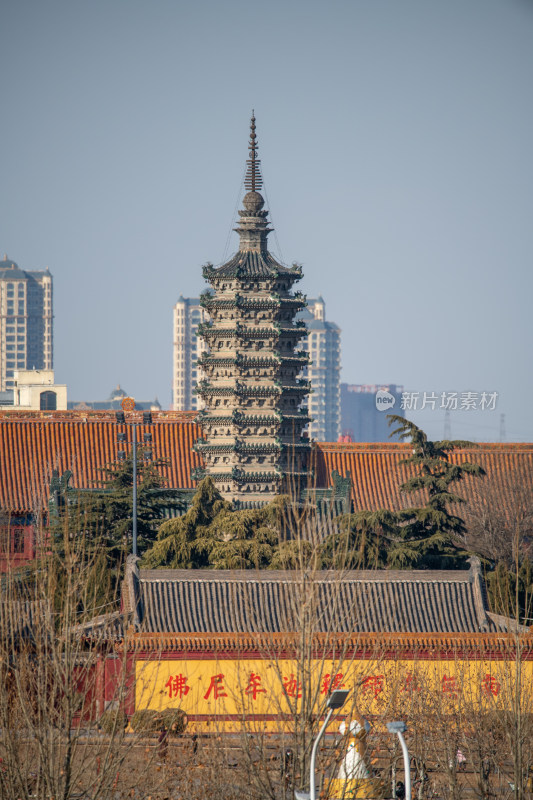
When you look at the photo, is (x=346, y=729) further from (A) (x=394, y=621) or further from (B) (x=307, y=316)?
(B) (x=307, y=316)

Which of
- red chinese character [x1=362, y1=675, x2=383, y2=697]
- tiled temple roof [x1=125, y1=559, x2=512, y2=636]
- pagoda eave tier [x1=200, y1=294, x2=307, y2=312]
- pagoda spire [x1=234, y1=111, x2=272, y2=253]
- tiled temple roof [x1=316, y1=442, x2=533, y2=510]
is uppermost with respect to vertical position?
pagoda spire [x1=234, y1=111, x2=272, y2=253]

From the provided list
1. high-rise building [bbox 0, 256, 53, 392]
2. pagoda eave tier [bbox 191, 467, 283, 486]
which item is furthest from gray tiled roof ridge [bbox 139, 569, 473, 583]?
high-rise building [bbox 0, 256, 53, 392]

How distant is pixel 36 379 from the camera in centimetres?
8225

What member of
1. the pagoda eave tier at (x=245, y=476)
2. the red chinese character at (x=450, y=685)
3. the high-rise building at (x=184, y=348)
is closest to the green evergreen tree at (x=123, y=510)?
the pagoda eave tier at (x=245, y=476)

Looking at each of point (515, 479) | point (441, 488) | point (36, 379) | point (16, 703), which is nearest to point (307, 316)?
point (36, 379)

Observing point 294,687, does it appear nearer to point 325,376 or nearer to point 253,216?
point 253,216

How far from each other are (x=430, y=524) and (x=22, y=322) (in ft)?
461

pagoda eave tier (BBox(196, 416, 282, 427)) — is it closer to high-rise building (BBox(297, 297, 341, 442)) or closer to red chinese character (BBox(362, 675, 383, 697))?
red chinese character (BBox(362, 675, 383, 697))

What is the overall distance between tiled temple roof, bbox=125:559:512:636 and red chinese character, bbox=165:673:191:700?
1.03m

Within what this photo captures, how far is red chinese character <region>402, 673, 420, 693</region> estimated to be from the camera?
22250 mm

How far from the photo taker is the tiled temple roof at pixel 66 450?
4488 cm

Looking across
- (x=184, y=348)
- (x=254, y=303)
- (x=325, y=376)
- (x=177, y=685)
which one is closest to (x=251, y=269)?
(x=254, y=303)

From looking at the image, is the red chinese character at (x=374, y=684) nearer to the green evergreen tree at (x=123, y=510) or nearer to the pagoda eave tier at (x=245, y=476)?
the green evergreen tree at (x=123, y=510)

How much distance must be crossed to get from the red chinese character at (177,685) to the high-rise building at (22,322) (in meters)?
146
